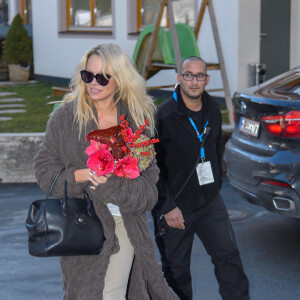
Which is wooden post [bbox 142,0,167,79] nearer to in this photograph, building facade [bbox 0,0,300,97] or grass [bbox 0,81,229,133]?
grass [bbox 0,81,229,133]

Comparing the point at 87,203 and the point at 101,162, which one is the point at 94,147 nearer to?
the point at 101,162

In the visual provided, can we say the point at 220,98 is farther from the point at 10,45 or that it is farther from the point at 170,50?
the point at 10,45

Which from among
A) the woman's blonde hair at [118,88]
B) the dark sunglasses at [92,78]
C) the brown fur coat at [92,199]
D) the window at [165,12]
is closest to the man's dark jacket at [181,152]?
the woman's blonde hair at [118,88]

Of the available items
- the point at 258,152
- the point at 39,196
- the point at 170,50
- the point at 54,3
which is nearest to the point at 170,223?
the point at 258,152

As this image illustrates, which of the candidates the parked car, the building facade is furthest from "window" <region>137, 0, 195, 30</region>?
the parked car

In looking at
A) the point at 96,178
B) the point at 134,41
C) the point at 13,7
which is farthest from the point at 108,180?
the point at 13,7

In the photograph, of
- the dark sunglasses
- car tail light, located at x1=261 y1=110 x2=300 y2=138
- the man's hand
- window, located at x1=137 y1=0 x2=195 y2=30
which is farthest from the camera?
window, located at x1=137 y1=0 x2=195 y2=30

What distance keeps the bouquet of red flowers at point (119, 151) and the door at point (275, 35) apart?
1049 cm

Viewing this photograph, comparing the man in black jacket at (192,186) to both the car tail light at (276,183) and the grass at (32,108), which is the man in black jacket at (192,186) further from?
the grass at (32,108)

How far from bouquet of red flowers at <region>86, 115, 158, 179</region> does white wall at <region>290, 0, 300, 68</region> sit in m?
10.2

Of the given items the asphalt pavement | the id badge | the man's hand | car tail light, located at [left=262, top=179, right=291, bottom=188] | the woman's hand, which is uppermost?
the woman's hand

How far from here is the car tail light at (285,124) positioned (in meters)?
5.70

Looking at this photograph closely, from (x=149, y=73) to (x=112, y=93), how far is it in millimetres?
7968

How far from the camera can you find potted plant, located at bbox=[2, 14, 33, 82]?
729 inches
